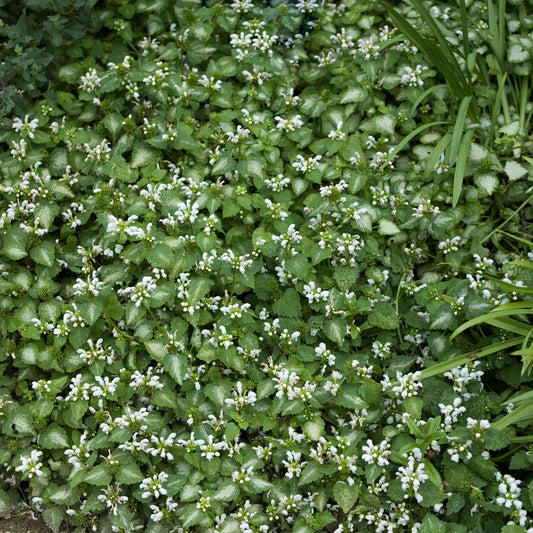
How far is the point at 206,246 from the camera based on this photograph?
3770mm

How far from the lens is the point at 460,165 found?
3.82m

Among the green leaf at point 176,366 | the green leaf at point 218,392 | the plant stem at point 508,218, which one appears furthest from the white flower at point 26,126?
the plant stem at point 508,218

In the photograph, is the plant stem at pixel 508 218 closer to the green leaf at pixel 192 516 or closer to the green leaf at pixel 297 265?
the green leaf at pixel 297 265

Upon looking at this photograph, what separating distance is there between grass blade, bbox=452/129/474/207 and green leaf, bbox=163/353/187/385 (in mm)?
1714

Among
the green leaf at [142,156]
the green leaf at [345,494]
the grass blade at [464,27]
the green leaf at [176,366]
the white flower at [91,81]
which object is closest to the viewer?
the green leaf at [345,494]

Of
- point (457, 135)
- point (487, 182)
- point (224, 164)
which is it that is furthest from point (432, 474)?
point (224, 164)

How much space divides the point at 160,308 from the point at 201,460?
3.03ft

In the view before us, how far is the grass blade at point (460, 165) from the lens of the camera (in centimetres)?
376

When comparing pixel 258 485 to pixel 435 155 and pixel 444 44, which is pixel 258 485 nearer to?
pixel 435 155

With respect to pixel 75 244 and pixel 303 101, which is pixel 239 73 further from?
pixel 75 244

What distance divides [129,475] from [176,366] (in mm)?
600

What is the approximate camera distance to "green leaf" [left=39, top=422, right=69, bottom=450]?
360cm

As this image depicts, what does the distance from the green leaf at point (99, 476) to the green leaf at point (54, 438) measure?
0.90 ft

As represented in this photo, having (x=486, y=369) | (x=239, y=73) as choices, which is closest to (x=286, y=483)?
(x=486, y=369)
